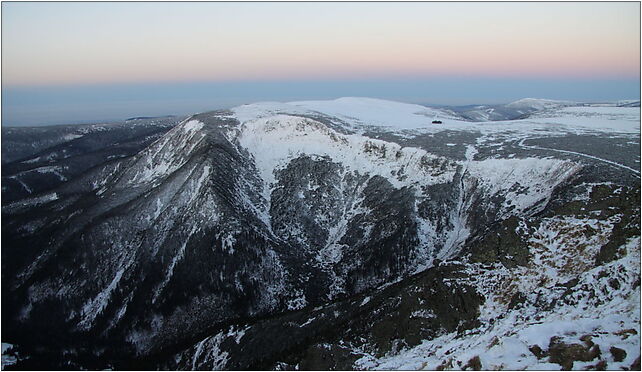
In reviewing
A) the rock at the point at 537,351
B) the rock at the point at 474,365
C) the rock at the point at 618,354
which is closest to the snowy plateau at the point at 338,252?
the rock at the point at 537,351

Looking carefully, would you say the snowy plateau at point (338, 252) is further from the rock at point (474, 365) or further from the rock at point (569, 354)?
the rock at point (474, 365)

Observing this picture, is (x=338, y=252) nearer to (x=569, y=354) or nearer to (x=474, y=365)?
(x=474, y=365)

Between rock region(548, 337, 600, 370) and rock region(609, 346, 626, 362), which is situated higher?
rock region(609, 346, 626, 362)

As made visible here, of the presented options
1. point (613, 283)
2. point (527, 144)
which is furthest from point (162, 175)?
point (613, 283)

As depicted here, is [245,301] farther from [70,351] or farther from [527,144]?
[527,144]

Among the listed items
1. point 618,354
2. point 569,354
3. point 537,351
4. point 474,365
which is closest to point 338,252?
point 474,365

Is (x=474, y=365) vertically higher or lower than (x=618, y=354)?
lower

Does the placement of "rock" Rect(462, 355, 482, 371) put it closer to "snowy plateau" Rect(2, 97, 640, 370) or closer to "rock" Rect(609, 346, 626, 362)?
"snowy plateau" Rect(2, 97, 640, 370)

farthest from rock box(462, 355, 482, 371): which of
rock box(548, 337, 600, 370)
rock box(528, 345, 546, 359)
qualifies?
rock box(548, 337, 600, 370)
